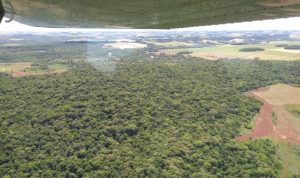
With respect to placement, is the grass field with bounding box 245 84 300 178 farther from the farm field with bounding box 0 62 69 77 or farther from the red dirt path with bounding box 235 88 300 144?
the farm field with bounding box 0 62 69 77

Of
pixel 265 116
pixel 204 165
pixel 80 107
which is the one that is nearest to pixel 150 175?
pixel 204 165

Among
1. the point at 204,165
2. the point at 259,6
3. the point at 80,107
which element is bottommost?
the point at 204,165

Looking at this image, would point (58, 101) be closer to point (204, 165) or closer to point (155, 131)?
point (155, 131)

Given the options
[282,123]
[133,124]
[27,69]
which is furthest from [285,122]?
[27,69]

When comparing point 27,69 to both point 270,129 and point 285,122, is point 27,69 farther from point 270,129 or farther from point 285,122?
point 285,122

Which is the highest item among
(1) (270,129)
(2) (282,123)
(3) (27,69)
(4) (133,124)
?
(3) (27,69)

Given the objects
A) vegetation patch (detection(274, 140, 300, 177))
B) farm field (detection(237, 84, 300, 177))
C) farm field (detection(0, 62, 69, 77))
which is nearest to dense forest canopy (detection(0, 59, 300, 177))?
vegetation patch (detection(274, 140, 300, 177))
